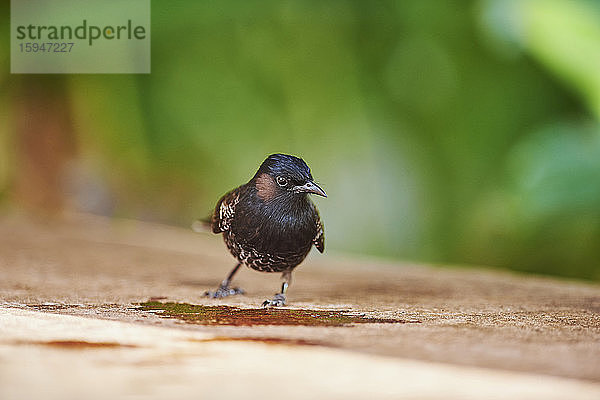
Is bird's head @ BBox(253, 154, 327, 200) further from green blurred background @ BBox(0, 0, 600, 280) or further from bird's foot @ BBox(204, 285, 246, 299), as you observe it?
green blurred background @ BBox(0, 0, 600, 280)

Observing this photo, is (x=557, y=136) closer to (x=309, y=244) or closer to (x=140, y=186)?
(x=309, y=244)

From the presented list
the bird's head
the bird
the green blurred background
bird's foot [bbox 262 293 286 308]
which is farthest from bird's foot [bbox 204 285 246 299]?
the green blurred background

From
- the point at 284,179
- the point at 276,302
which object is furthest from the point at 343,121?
the point at 276,302

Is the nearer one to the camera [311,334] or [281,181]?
[311,334]

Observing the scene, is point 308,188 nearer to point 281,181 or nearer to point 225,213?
point 281,181

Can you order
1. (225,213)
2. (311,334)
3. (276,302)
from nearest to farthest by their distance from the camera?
1. (311,334)
2. (276,302)
3. (225,213)
